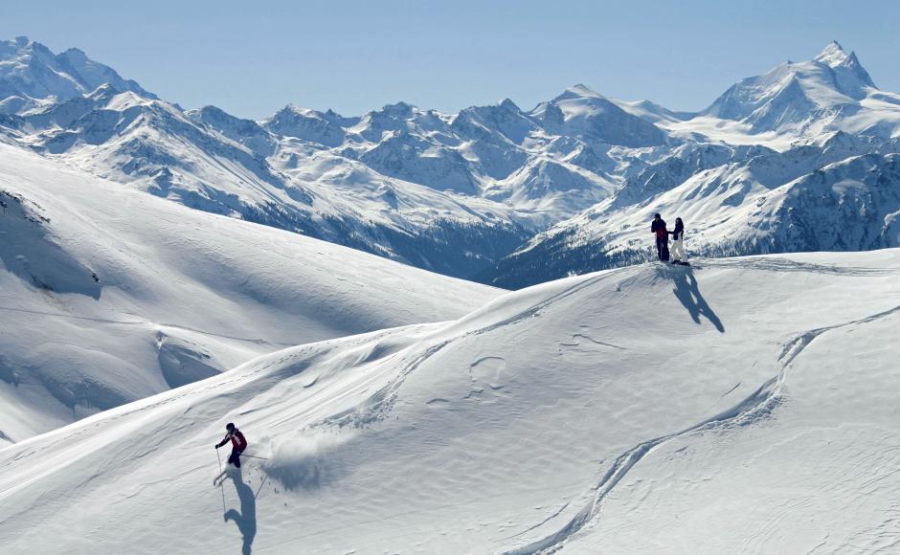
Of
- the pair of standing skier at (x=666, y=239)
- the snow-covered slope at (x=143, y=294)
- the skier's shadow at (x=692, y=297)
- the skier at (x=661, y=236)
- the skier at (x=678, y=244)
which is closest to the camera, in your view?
the skier's shadow at (x=692, y=297)

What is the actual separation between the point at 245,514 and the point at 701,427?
496 inches

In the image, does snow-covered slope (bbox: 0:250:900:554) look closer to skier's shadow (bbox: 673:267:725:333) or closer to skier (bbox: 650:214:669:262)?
skier's shadow (bbox: 673:267:725:333)

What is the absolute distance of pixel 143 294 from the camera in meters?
103

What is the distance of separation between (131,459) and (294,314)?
256 ft

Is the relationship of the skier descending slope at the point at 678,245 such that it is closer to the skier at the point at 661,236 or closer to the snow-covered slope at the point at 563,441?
the skier at the point at 661,236

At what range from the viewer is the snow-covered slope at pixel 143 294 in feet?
272

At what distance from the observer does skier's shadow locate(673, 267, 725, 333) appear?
3071 centimetres

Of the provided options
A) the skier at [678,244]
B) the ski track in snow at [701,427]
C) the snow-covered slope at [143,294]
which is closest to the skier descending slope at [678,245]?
the skier at [678,244]

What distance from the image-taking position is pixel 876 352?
27.0m

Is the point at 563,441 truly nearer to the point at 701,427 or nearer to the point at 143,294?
the point at 701,427

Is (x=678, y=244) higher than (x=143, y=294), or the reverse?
(x=143, y=294)

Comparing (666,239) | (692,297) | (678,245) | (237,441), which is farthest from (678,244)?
(237,441)

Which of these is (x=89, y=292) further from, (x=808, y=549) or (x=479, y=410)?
(x=808, y=549)

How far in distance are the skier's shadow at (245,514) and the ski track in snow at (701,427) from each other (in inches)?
273
